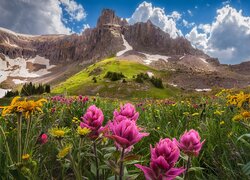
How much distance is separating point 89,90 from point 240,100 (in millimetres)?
54919

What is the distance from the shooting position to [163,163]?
130 cm

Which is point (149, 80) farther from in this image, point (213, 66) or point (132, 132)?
point (213, 66)

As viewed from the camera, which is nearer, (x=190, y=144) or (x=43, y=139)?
(x=190, y=144)

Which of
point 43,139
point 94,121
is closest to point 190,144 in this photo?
point 94,121

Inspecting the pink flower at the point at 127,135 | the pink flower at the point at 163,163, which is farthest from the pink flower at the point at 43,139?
the pink flower at the point at 163,163

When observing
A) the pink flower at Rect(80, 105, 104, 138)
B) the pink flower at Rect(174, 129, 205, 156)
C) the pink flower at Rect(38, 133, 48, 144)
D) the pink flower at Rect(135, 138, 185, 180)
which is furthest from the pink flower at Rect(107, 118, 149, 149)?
the pink flower at Rect(38, 133, 48, 144)

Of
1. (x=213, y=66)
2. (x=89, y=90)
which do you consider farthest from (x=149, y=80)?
(x=213, y=66)

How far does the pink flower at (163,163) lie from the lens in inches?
51.4

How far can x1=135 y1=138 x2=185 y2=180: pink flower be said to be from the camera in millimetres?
1307

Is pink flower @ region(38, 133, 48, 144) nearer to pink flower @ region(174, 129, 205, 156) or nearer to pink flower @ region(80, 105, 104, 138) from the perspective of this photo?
pink flower @ region(80, 105, 104, 138)

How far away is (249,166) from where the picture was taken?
1.95 metres

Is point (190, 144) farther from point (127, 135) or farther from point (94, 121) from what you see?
point (94, 121)

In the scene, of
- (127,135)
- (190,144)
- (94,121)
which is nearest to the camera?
(127,135)

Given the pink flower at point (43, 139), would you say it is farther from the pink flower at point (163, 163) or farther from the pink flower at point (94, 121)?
the pink flower at point (163, 163)
